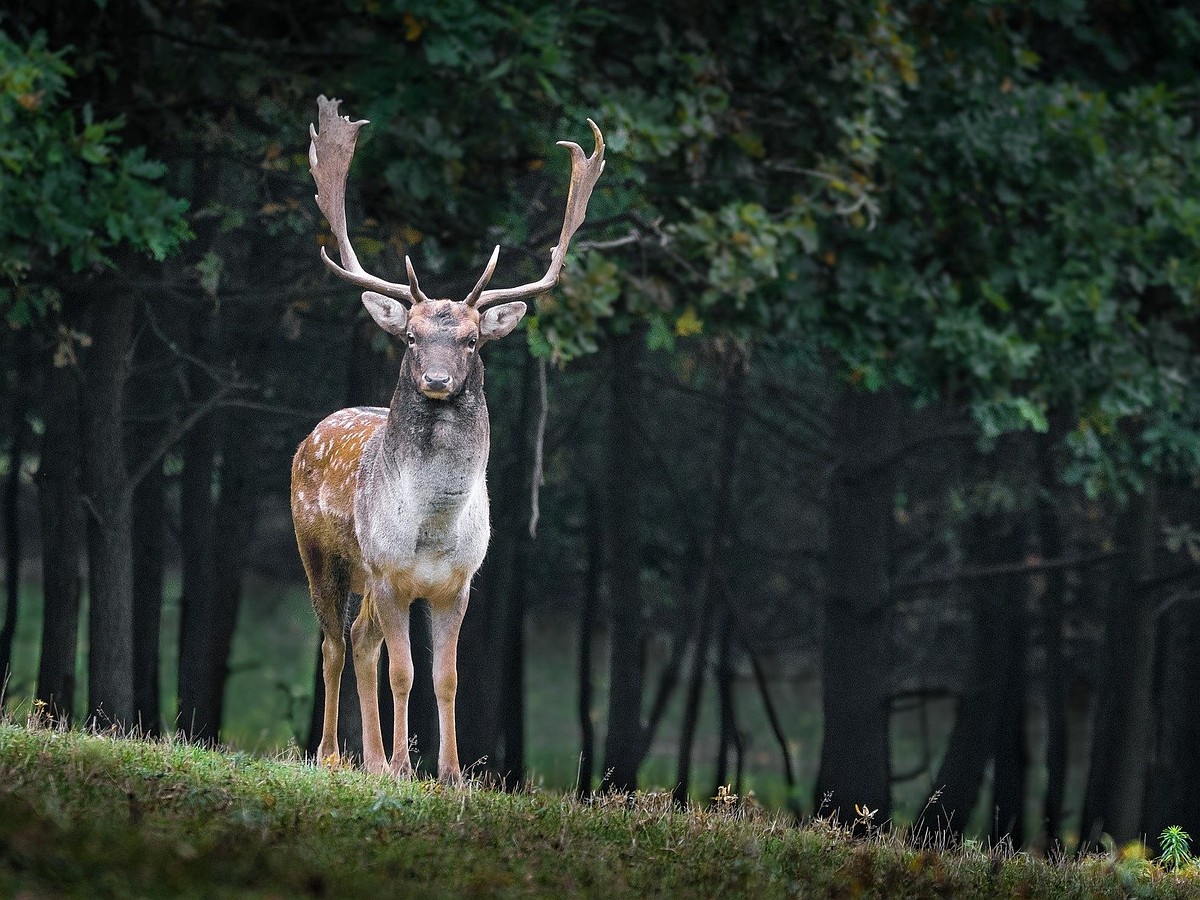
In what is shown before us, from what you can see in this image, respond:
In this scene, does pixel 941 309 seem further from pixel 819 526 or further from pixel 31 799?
pixel 819 526

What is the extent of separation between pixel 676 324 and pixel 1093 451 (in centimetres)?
368

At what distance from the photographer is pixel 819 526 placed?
2530cm

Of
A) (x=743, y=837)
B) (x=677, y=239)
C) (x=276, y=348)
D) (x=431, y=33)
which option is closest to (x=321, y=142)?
(x=431, y=33)

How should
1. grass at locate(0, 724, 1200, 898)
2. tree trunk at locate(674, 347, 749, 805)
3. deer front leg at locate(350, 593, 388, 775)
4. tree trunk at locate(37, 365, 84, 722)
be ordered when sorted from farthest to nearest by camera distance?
tree trunk at locate(674, 347, 749, 805)
tree trunk at locate(37, 365, 84, 722)
deer front leg at locate(350, 593, 388, 775)
grass at locate(0, 724, 1200, 898)

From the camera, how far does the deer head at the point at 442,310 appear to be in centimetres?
858

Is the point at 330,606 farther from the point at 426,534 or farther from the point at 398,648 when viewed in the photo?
the point at 426,534

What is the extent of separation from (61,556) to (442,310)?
6029mm

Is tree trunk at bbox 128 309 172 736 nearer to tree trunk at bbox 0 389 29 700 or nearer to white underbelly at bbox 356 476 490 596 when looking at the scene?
tree trunk at bbox 0 389 29 700

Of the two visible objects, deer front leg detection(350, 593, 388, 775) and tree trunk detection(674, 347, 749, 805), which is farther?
tree trunk detection(674, 347, 749, 805)

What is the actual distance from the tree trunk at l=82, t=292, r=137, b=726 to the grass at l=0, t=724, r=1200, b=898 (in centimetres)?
341

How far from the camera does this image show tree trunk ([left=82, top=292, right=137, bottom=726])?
1238cm

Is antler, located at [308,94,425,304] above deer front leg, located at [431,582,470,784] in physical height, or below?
above

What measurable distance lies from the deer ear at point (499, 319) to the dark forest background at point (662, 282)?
2.31 m

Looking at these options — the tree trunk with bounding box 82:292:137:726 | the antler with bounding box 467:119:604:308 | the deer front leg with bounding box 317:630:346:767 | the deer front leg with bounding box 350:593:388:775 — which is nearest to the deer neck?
the antler with bounding box 467:119:604:308
